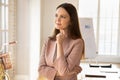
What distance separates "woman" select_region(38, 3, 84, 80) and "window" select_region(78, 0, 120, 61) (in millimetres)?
2710

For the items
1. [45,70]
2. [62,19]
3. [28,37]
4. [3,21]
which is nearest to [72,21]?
[62,19]

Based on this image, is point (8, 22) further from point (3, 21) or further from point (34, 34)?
point (34, 34)

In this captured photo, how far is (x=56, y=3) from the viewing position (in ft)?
13.4

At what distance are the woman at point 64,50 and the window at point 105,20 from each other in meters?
2.71

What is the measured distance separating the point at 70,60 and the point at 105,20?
9.62 feet

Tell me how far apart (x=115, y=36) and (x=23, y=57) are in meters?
1.85

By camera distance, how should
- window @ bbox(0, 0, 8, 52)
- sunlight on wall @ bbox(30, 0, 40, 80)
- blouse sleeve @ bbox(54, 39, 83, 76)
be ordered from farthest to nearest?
sunlight on wall @ bbox(30, 0, 40, 80) → window @ bbox(0, 0, 8, 52) → blouse sleeve @ bbox(54, 39, 83, 76)

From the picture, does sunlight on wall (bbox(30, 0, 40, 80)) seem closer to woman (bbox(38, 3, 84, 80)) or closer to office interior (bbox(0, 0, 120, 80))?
office interior (bbox(0, 0, 120, 80))

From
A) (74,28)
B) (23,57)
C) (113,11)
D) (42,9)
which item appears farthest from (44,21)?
(74,28)

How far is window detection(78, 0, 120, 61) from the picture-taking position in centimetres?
409

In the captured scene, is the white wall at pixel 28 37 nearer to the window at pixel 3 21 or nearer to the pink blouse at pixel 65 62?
the window at pixel 3 21

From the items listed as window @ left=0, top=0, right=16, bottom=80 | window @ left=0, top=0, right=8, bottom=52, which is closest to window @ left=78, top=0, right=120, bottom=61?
window @ left=0, top=0, right=16, bottom=80

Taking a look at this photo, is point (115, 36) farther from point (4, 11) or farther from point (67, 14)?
point (67, 14)

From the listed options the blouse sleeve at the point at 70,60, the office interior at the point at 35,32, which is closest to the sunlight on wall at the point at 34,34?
the office interior at the point at 35,32
